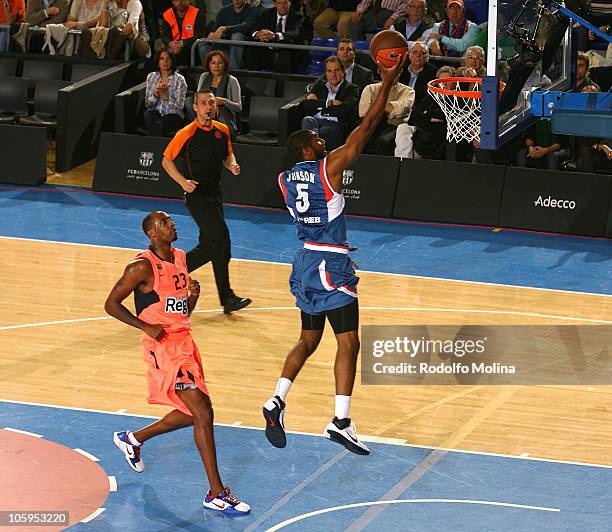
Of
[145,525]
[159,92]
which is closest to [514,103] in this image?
[145,525]

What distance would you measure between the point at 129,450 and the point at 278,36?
10.8 metres

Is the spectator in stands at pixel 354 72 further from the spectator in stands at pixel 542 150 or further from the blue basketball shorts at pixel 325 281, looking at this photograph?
the blue basketball shorts at pixel 325 281

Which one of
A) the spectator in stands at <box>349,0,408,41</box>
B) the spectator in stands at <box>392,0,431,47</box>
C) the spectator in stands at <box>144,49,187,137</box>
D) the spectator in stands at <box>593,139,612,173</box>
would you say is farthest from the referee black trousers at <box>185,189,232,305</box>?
the spectator in stands at <box>349,0,408,41</box>

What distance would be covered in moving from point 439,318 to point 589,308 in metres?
1.63

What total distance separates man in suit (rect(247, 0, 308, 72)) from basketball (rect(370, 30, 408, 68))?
9.76 m

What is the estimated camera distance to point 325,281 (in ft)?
30.7

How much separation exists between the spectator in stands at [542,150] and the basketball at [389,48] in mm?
7533

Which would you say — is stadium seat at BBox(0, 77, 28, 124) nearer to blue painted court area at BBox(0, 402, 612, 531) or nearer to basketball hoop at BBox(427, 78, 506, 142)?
basketball hoop at BBox(427, 78, 506, 142)

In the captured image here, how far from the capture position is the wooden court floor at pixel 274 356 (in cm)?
1047

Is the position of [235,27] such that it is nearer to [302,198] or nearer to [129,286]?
[302,198]

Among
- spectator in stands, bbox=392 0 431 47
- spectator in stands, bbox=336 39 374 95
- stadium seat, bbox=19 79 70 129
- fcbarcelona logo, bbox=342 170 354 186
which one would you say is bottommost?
fcbarcelona logo, bbox=342 170 354 186

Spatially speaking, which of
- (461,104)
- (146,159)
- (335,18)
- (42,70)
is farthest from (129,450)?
(335,18)

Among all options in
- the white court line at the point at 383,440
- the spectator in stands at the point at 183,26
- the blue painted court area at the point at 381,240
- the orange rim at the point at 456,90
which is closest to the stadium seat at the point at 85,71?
the spectator in stands at the point at 183,26

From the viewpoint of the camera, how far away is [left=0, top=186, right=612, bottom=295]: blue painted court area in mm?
14867
